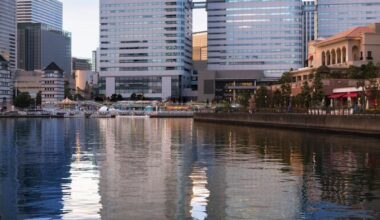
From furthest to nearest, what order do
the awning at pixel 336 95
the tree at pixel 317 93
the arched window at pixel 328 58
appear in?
the arched window at pixel 328 58 < the awning at pixel 336 95 < the tree at pixel 317 93

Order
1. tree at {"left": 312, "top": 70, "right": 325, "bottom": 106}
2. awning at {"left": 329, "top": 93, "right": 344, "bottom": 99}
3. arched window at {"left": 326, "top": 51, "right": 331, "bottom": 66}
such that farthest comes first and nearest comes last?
arched window at {"left": 326, "top": 51, "right": 331, "bottom": 66}
awning at {"left": 329, "top": 93, "right": 344, "bottom": 99}
tree at {"left": 312, "top": 70, "right": 325, "bottom": 106}

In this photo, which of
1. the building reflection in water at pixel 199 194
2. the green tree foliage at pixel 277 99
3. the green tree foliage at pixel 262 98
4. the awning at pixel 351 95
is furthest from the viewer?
the green tree foliage at pixel 262 98

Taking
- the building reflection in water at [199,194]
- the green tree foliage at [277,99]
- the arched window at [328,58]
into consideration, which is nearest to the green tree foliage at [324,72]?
the green tree foliage at [277,99]

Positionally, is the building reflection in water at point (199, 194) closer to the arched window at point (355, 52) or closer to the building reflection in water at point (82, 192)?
the building reflection in water at point (82, 192)

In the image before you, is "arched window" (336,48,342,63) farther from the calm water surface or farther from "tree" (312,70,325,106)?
the calm water surface

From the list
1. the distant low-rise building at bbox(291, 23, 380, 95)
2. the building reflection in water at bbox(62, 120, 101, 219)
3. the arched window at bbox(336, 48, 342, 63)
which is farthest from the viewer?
the arched window at bbox(336, 48, 342, 63)

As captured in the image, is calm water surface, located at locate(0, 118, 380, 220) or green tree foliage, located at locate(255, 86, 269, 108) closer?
calm water surface, located at locate(0, 118, 380, 220)

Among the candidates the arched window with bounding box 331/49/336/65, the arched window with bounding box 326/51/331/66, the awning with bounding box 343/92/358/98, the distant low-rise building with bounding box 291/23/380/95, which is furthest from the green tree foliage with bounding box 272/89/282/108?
the arched window with bounding box 326/51/331/66

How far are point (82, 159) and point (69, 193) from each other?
1671 centimetres

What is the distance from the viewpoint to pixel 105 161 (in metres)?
40.8

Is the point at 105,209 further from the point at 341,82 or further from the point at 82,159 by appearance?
the point at 341,82

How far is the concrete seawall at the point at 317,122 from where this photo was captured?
7198cm

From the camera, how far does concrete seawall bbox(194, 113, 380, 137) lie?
7198 cm

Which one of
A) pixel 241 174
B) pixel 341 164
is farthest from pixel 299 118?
pixel 241 174
